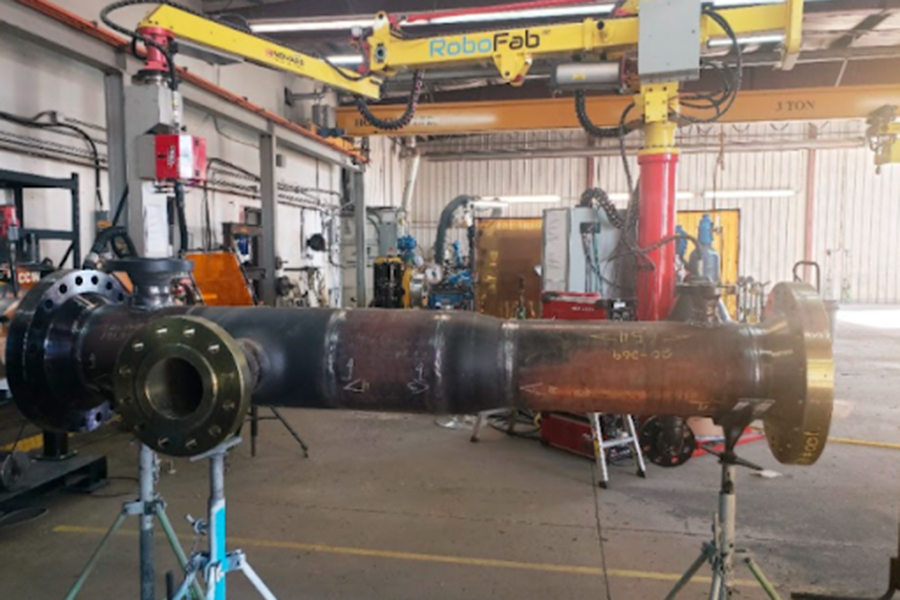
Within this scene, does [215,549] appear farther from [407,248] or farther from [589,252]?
[407,248]

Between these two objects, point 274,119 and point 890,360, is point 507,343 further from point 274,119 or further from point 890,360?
point 890,360

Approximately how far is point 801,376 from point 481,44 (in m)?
4.22

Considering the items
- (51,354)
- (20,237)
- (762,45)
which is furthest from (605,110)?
(51,354)

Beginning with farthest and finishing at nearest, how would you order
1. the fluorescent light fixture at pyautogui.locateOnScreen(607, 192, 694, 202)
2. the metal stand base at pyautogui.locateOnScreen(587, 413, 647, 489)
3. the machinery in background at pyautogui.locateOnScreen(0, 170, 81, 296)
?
the fluorescent light fixture at pyautogui.locateOnScreen(607, 192, 694, 202) → the metal stand base at pyautogui.locateOnScreen(587, 413, 647, 489) → the machinery in background at pyautogui.locateOnScreen(0, 170, 81, 296)

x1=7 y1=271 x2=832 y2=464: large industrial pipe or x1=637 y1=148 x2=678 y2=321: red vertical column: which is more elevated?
x1=637 y1=148 x2=678 y2=321: red vertical column

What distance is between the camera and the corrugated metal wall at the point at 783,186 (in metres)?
14.6

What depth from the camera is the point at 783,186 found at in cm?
1484

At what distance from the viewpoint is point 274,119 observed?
6.80m

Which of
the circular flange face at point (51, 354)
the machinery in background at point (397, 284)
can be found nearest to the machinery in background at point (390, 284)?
the machinery in background at point (397, 284)

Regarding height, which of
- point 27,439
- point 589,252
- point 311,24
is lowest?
point 27,439

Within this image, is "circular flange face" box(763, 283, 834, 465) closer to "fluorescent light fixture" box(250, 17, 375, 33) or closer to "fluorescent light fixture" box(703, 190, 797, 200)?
"fluorescent light fixture" box(250, 17, 375, 33)

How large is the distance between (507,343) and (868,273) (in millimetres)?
17257

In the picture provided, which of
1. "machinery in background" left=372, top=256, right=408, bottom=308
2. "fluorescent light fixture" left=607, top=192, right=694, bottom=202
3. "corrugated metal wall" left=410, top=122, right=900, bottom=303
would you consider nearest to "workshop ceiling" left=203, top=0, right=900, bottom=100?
"machinery in background" left=372, top=256, right=408, bottom=308

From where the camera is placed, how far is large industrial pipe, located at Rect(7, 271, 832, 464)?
0.95 metres
